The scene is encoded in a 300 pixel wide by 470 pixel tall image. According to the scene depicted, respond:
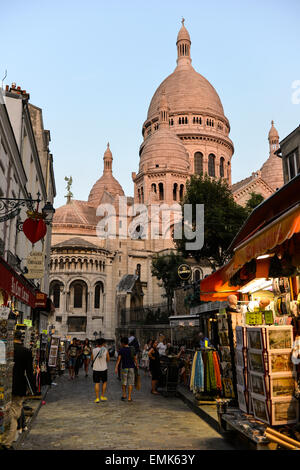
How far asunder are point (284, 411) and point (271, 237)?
2.10 m

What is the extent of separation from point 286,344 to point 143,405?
18.9 feet

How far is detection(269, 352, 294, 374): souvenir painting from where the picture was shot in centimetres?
502

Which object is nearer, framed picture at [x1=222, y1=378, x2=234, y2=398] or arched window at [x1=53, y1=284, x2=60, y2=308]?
framed picture at [x1=222, y1=378, x2=234, y2=398]

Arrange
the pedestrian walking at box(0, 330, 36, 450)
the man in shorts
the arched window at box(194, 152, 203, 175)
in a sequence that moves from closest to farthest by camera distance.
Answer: the pedestrian walking at box(0, 330, 36, 450), the man in shorts, the arched window at box(194, 152, 203, 175)

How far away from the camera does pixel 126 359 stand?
10.6 meters

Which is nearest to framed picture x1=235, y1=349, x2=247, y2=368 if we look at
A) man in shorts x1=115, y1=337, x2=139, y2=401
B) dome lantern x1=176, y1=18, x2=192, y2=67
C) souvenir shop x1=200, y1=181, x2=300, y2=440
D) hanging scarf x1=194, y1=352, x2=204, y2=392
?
souvenir shop x1=200, y1=181, x2=300, y2=440

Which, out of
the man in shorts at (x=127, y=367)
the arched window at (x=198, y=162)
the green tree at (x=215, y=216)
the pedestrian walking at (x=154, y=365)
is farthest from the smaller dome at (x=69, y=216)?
the man in shorts at (x=127, y=367)

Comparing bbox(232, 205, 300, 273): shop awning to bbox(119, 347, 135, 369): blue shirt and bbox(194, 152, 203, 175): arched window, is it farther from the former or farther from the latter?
bbox(194, 152, 203, 175): arched window

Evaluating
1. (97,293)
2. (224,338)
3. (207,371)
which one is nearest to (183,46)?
(97,293)

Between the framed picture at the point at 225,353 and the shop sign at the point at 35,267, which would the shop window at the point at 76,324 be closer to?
the shop sign at the point at 35,267

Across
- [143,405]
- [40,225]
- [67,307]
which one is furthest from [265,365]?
[67,307]

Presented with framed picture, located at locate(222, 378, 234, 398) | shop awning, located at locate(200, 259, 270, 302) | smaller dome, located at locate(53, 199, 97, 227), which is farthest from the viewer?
smaller dome, located at locate(53, 199, 97, 227)
